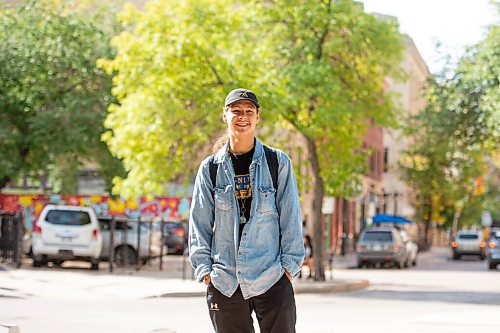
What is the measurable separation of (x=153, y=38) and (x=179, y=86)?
1478mm

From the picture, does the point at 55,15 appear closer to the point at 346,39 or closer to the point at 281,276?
the point at 346,39

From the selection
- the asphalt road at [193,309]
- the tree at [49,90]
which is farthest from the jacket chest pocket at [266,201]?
the tree at [49,90]

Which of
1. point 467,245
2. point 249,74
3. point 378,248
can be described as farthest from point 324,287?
point 467,245

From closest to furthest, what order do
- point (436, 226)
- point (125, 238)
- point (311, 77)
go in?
1. point (311, 77)
2. point (125, 238)
3. point (436, 226)

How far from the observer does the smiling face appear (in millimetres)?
5555

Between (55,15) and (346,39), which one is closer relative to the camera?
(346,39)

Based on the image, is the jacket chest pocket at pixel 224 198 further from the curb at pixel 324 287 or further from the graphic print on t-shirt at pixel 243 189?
the curb at pixel 324 287

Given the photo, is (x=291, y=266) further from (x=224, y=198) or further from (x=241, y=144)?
(x=241, y=144)

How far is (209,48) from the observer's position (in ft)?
82.1

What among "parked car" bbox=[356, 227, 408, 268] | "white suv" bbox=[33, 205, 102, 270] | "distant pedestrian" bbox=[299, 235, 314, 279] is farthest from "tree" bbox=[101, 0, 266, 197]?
"parked car" bbox=[356, 227, 408, 268]

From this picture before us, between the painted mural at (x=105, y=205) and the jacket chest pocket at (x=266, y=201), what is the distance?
26.1 metres

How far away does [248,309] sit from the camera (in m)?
5.43

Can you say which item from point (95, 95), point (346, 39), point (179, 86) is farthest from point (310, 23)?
point (95, 95)

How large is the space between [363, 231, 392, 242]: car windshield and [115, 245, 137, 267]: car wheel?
12.2 meters
